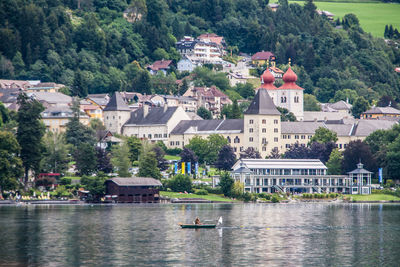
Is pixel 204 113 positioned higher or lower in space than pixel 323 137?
higher

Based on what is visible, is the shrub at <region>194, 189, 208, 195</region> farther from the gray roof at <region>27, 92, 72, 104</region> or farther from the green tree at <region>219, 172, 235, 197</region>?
the gray roof at <region>27, 92, 72, 104</region>

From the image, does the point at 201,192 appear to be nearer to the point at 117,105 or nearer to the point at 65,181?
the point at 65,181

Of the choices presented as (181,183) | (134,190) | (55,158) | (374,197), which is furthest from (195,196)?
(374,197)

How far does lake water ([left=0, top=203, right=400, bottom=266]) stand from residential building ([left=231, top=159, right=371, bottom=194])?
2665 cm

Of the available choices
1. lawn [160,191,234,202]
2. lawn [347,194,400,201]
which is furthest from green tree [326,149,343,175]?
lawn [160,191,234,202]

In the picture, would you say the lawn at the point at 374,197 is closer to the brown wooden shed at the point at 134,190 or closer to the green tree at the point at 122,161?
the brown wooden shed at the point at 134,190

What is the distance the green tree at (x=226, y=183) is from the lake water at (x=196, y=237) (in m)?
18.9

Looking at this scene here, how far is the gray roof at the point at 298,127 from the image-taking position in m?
172

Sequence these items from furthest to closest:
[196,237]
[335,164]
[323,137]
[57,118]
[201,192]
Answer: [57,118] < [323,137] < [335,164] < [201,192] < [196,237]

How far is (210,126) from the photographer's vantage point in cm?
17375

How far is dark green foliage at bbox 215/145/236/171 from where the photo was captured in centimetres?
14988

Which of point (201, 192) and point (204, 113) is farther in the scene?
point (204, 113)

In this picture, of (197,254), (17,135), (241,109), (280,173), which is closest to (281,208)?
(280,173)

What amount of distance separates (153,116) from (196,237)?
4021 inches
